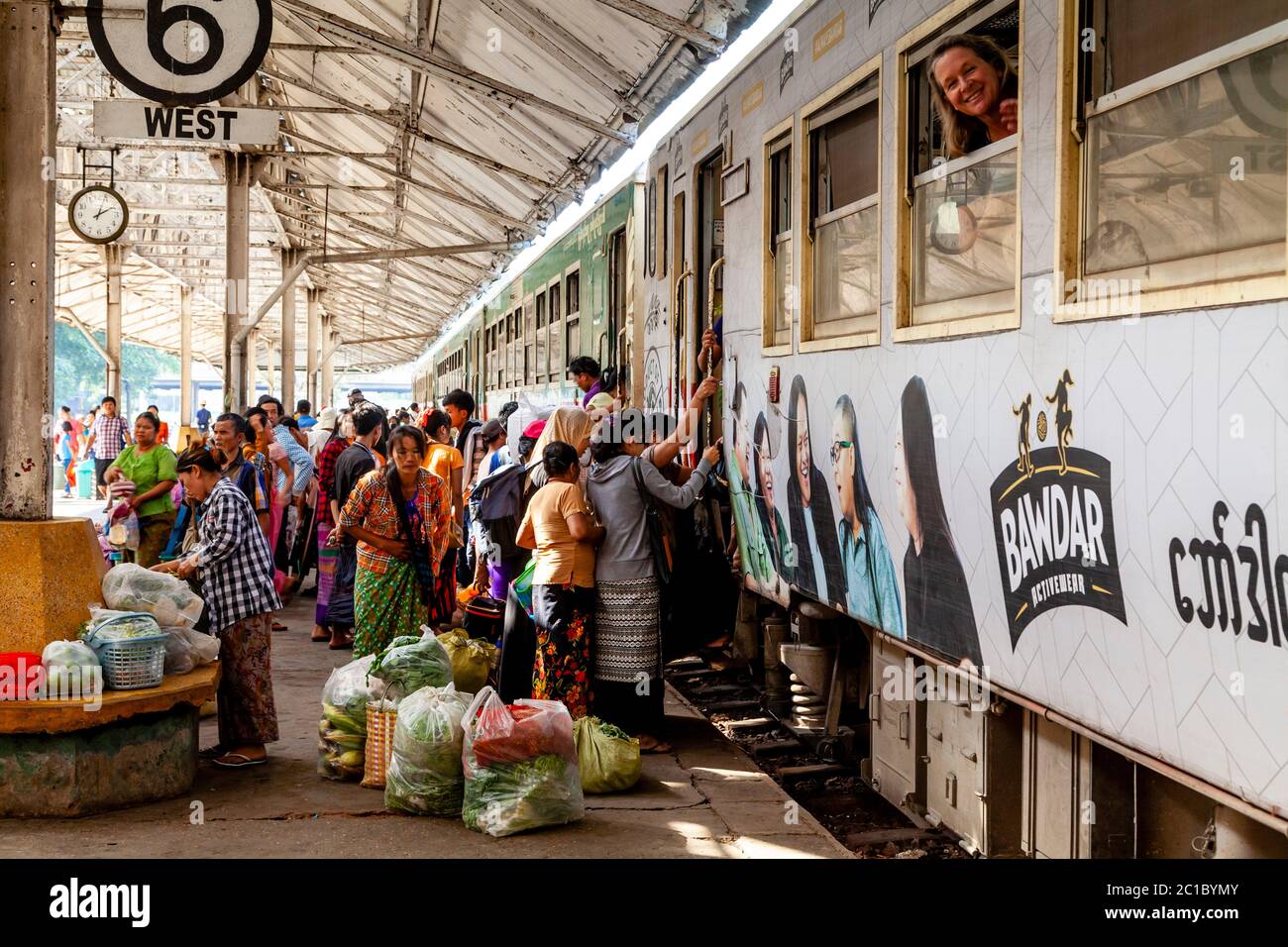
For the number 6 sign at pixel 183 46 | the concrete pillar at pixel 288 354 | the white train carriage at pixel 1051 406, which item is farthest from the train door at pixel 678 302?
the concrete pillar at pixel 288 354

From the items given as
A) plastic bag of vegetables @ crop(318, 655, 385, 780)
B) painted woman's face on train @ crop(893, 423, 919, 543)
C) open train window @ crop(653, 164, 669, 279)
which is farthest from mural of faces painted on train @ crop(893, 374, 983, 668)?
open train window @ crop(653, 164, 669, 279)

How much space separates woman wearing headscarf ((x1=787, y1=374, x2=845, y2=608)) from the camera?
566 centimetres

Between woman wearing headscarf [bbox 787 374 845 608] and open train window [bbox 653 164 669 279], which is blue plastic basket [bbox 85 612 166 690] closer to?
woman wearing headscarf [bbox 787 374 845 608]

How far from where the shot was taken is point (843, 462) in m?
5.46

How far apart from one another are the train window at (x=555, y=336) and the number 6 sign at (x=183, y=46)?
652 centimetres

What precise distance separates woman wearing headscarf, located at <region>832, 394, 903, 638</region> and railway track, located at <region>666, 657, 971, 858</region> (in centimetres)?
89

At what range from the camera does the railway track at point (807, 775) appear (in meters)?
5.34

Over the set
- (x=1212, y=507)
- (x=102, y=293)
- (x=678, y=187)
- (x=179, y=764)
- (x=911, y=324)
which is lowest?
(x=179, y=764)

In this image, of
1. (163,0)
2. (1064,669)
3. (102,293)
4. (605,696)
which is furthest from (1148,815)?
(102,293)

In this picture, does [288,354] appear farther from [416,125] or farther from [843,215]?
[843,215]

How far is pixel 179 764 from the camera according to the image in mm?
5383

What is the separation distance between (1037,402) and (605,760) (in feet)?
Answer: 8.59

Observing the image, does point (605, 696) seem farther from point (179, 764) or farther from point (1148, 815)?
point (1148, 815)

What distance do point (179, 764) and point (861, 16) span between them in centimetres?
397
